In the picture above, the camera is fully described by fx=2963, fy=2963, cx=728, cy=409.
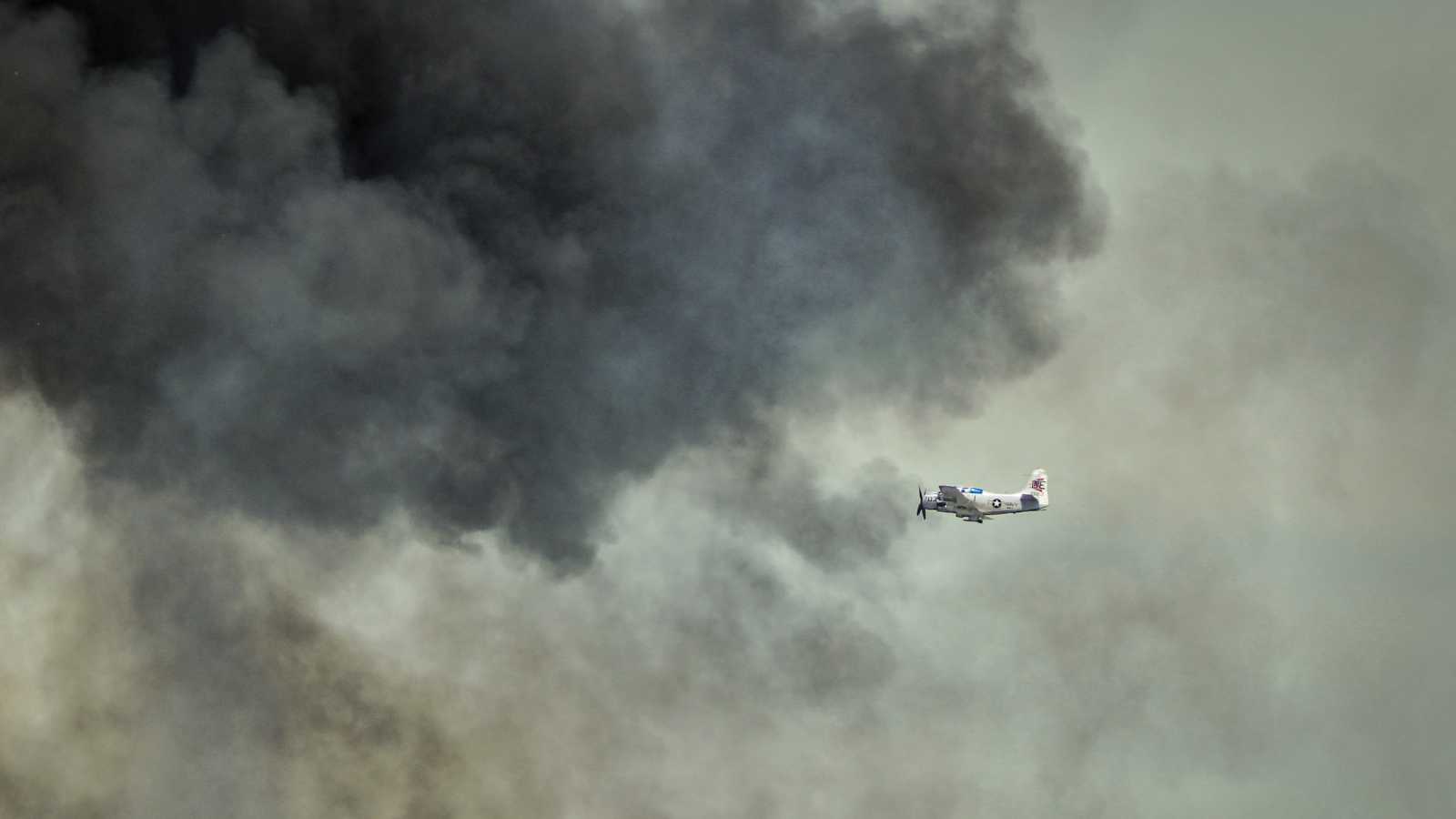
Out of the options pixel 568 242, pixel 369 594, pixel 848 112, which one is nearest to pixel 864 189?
pixel 848 112

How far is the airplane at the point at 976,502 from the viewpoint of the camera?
18400cm

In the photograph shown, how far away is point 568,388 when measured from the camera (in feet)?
616

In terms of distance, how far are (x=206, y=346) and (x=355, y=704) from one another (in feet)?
79.0

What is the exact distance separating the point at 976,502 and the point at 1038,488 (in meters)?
4.96

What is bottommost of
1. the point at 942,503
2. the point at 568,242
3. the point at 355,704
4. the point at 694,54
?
the point at 355,704

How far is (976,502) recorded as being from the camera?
184 meters

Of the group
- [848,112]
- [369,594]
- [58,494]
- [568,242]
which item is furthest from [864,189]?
[58,494]

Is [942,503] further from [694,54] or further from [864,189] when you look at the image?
[694,54]

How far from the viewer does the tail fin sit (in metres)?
186

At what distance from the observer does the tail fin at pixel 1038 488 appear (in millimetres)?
186500

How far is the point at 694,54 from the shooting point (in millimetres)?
189125

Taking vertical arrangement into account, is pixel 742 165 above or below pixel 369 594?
above

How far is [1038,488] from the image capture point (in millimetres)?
187000

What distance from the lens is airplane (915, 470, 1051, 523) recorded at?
18400cm
